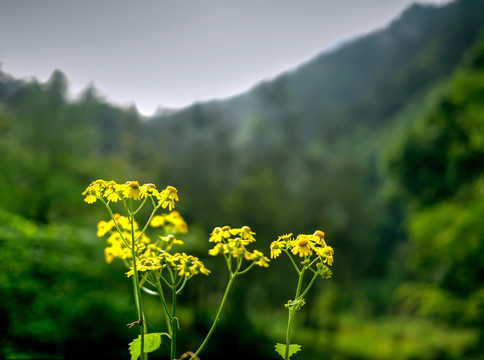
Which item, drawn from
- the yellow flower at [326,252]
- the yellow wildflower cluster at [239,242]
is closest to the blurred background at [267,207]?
the yellow wildflower cluster at [239,242]

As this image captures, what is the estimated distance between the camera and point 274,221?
1109 cm

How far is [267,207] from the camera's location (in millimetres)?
11156

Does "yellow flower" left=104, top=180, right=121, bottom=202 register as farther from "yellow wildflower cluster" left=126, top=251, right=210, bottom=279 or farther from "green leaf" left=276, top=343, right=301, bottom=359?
"green leaf" left=276, top=343, right=301, bottom=359

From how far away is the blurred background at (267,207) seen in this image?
3.13m

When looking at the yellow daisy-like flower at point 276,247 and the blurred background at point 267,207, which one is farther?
the blurred background at point 267,207

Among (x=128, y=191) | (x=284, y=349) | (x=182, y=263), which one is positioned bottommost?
(x=284, y=349)

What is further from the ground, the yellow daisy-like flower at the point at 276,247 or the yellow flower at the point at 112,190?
the yellow flower at the point at 112,190

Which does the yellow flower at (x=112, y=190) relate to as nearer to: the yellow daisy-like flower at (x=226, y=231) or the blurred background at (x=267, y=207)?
the yellow daisy-like flower at (x=226, y=231)

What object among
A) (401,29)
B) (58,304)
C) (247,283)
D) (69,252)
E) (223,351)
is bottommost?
(223,351)

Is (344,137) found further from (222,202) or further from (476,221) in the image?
(476,221)

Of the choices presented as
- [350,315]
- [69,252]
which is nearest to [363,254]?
[350,315]

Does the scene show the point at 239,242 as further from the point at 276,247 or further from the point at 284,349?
the point at 284,349

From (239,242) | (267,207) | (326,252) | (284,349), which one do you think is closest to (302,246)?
(326,252)

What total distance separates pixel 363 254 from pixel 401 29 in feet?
58.6
